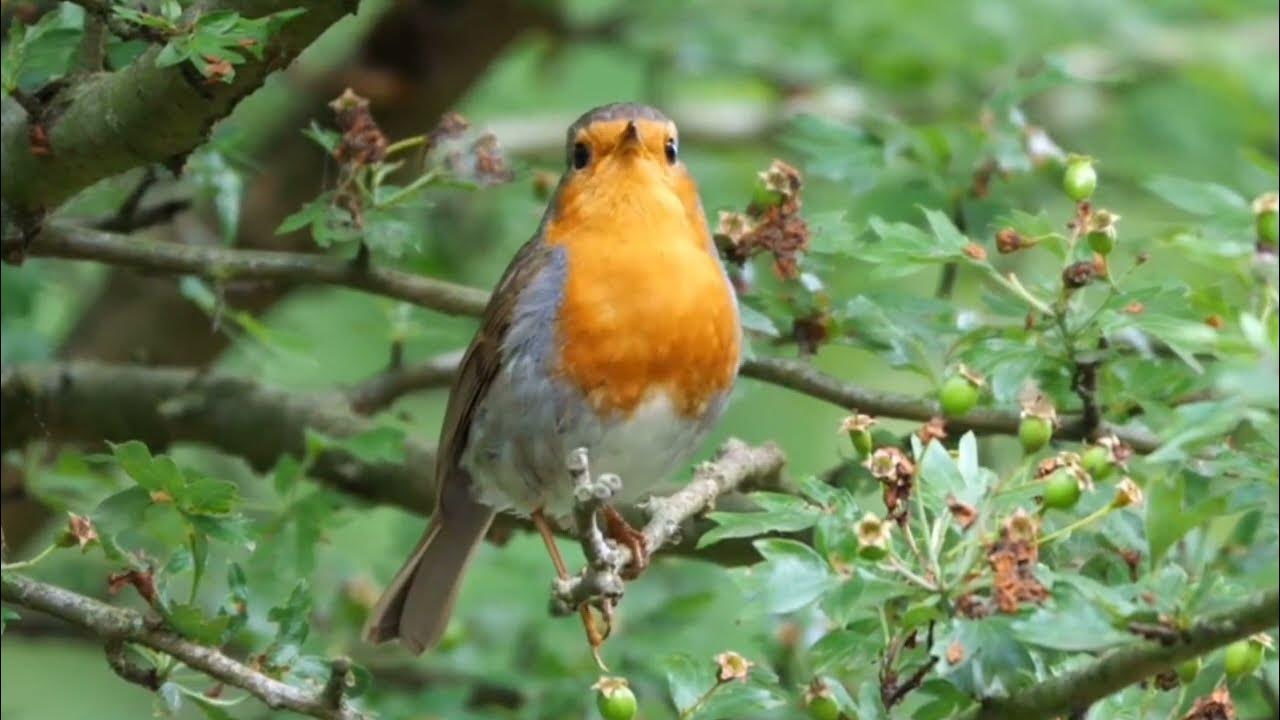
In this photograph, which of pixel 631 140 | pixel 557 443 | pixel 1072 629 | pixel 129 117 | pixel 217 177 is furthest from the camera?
pixel 217 177

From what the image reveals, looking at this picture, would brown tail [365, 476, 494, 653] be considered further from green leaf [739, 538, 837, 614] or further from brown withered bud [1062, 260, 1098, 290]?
green leaf [739, 538, 837, 614]

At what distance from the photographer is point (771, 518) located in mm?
2846

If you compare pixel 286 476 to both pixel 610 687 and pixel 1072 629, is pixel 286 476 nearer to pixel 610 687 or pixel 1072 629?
pixel 610 687

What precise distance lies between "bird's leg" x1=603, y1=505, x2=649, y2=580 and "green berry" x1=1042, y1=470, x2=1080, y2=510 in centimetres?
69

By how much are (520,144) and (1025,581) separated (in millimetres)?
4313

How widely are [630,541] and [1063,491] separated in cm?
81

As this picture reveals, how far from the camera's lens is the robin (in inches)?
148

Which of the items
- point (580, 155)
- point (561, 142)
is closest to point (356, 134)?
point (580, 155)

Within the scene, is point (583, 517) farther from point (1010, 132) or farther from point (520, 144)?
point (520, 144)

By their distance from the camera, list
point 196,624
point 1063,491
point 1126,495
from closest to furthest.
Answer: point 1063,491
point 1126,495
point 196,624

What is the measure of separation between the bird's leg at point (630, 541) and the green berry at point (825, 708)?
0.41 m

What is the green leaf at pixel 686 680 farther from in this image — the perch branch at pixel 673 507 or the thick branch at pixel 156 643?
the thick branch at pixel 156 643

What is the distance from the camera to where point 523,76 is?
8055mm

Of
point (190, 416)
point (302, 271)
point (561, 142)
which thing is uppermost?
point (302, 271)
